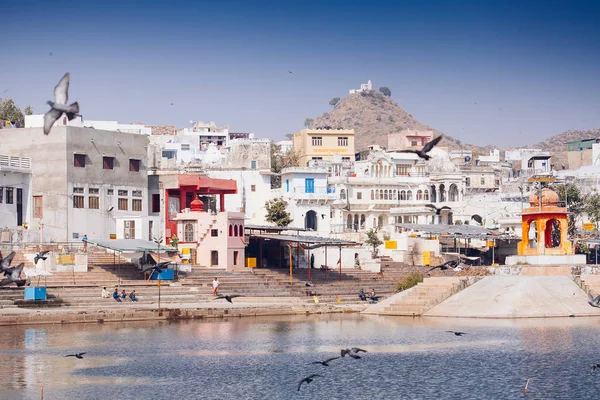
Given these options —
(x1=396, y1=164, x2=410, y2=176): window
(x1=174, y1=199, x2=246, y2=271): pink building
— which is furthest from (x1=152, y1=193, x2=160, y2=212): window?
(x1=396, y1=164, x2=410, y2=176): window

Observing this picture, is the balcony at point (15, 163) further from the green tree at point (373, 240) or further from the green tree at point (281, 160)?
the green tree at point (281, 160)

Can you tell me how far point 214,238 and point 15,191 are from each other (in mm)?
13079

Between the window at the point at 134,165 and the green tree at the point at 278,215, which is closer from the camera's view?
the window at the point at 134,165

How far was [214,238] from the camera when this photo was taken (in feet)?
225

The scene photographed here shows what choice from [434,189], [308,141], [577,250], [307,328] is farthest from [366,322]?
[308,141]

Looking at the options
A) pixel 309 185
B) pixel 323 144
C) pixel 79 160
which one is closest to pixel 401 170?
pixel 309 185

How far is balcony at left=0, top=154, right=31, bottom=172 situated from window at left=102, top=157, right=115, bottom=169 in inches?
203

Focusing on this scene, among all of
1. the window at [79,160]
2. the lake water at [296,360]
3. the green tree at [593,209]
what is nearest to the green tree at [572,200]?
the green tree at [593,209]

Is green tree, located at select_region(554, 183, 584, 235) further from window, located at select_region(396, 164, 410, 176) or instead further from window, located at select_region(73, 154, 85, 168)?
window, located at select_region(73, 154, 85, 168)

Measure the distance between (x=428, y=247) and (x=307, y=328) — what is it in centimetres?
2953

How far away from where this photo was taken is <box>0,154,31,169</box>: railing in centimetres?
6725

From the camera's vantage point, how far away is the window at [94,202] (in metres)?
70.6

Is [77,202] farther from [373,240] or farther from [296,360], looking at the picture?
[296,360]

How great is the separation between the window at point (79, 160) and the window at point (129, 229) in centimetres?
478
